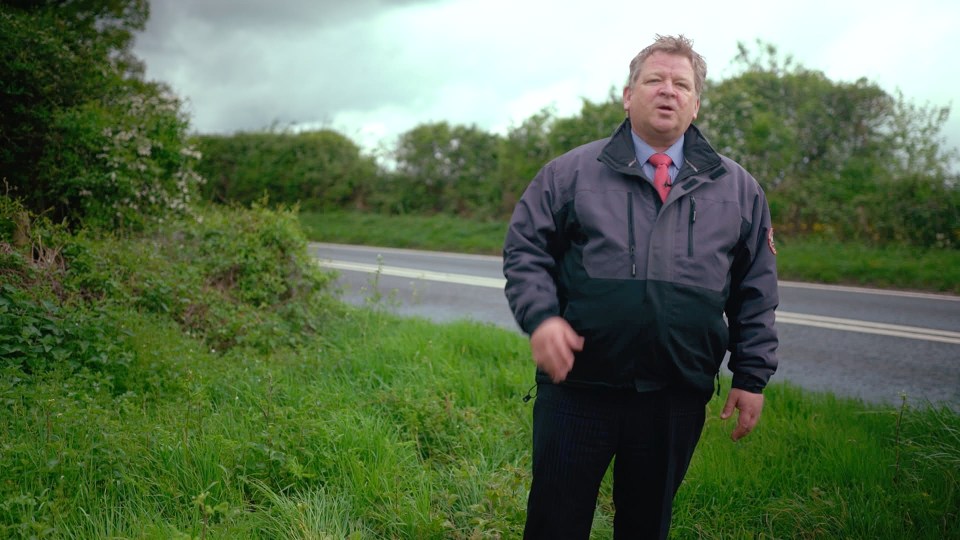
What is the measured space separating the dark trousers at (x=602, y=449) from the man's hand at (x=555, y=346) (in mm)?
250

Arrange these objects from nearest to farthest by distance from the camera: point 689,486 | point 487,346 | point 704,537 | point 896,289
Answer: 1. point 704,537
2. point 689,486
3. point 487,346
4. point 896,289

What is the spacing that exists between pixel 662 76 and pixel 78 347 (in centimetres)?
380

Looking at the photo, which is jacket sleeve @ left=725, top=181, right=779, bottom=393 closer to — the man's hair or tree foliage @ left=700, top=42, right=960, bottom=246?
the man's hair

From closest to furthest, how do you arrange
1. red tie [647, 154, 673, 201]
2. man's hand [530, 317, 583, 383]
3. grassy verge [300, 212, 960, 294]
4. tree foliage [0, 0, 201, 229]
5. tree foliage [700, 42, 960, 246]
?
1. man's hand [530, 317, 583, 383]
2. red tie [647, 154, 673, 201]
3. tree foliage [0, 0, 201, 229]
4. grassy verge [300, 212, 960, 294]
5. tree foliage [700, 42, 960, 246]

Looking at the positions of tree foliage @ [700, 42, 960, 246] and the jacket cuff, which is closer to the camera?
the jacket cuff

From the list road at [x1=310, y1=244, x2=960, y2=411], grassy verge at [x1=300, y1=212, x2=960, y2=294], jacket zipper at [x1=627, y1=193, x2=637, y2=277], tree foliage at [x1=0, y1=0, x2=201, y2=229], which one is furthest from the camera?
grassy verge at [x1=300, y1=212, x2=960, y2=294]

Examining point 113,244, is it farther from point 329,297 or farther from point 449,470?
point 449,470

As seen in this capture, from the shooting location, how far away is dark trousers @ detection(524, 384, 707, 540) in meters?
2.33

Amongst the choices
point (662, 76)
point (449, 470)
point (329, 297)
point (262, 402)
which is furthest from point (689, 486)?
point (329, 297)

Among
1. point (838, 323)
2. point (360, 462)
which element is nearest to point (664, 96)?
point (360, 462)

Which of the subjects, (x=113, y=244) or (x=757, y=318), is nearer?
(x=757, y=318)

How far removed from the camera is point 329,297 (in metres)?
6.62

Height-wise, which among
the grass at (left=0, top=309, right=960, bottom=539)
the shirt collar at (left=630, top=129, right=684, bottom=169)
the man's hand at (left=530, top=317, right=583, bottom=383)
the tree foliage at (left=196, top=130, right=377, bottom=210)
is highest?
the tree foliage at (left=196, top=130, right=377, bottom=210)

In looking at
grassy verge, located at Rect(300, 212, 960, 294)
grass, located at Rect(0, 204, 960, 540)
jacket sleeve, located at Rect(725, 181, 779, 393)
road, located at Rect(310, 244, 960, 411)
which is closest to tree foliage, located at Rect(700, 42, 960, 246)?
grassy verge, located at Rect(300, 212, 960, 294)
